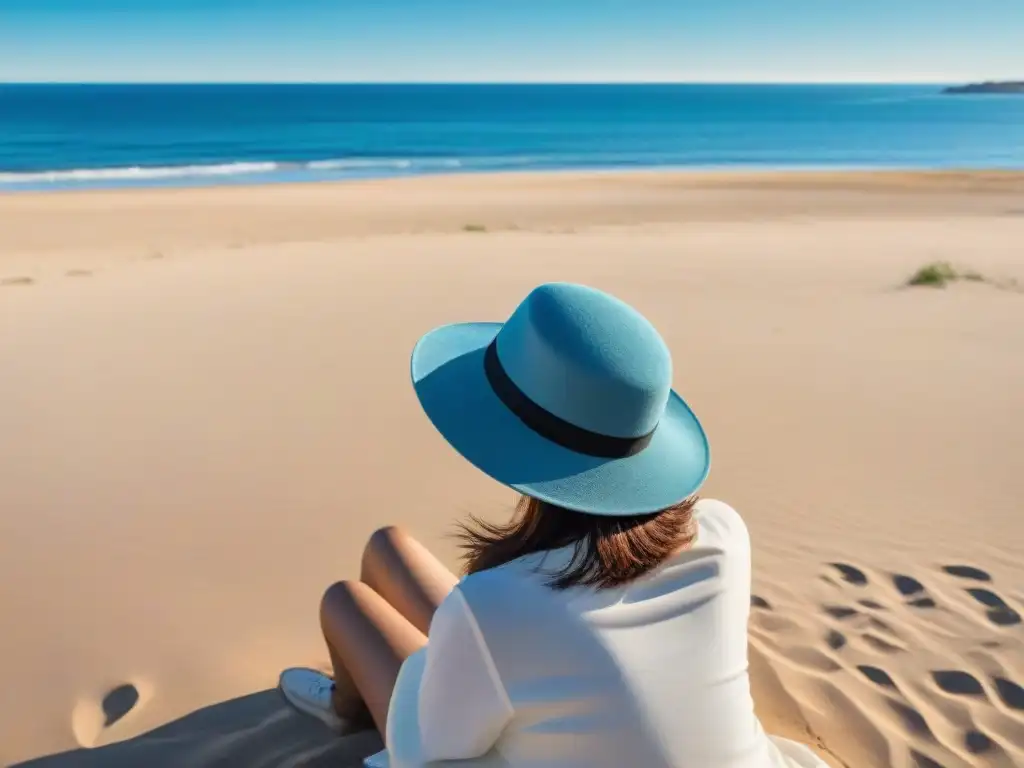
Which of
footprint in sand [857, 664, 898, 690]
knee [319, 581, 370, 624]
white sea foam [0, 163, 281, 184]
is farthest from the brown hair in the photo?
white sea foam [0, 163, 281, 184]

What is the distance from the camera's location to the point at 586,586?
146cm

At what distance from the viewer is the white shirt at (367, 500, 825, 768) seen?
142 cm

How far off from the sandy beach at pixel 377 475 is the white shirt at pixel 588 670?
1.21 metres

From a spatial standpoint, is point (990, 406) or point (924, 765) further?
point (990, 406)

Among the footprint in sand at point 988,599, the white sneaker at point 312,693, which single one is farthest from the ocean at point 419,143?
the footprint in sand at point 988,599

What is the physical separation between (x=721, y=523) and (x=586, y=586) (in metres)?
0.35

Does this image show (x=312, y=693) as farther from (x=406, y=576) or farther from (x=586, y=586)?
(x=586, y=586)

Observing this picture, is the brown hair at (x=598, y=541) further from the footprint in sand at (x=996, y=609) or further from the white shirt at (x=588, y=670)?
the footprint in sand at (x=996, y=609)

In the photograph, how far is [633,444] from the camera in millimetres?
1581

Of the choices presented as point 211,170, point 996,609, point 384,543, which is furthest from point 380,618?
point 211,170

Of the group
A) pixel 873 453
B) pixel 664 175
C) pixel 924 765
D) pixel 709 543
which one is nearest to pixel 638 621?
pixel 709 543

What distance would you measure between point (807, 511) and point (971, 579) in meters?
0.77

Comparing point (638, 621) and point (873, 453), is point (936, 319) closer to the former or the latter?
point (873, 453)

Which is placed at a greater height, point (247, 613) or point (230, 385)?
point (230, 385)
